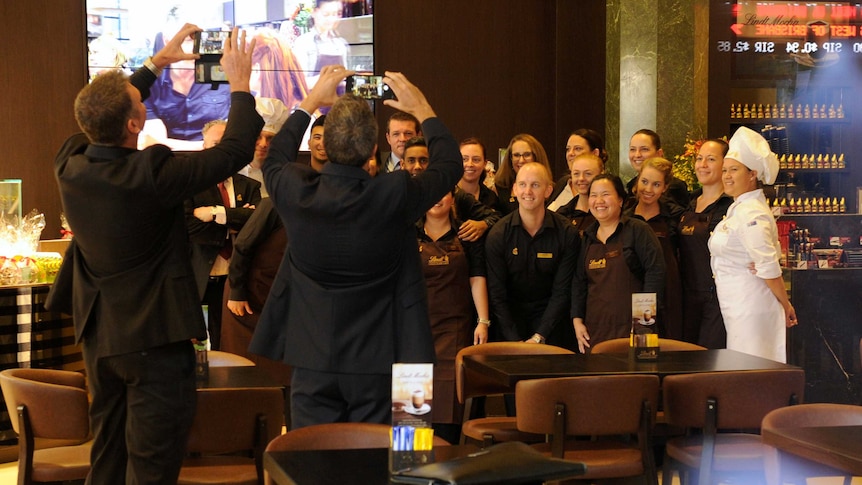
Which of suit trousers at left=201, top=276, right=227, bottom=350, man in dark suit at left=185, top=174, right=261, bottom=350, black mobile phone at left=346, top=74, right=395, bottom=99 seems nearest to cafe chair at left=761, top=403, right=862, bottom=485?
black mobile phone at left=346, top=74, right=395, bottom=99

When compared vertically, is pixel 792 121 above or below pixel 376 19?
below

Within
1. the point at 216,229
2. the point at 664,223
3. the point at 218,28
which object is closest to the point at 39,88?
the point at 218,28

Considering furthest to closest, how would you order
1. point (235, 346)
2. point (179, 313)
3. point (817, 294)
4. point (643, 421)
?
point (817, 294)
point (235, 346)
point (643, 421)
point (179, 313)

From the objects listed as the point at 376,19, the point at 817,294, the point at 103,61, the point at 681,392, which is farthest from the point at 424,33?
Answer: the point at 681,392

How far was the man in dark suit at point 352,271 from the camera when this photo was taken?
3.19 meters

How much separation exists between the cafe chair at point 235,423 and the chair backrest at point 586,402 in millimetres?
871

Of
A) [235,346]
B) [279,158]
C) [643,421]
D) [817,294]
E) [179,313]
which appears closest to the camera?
[179,313]

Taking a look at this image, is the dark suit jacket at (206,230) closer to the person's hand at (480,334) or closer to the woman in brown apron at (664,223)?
the person's hand at (480,334)

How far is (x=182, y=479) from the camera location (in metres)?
3.54

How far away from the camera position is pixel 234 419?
347 centimetres

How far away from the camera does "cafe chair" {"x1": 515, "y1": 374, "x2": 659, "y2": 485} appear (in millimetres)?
3660

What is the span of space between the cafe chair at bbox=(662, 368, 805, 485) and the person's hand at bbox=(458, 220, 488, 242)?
1.64 m

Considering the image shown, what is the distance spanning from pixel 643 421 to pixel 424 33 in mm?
6516

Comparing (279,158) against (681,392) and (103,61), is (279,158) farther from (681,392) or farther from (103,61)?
(103,61)
